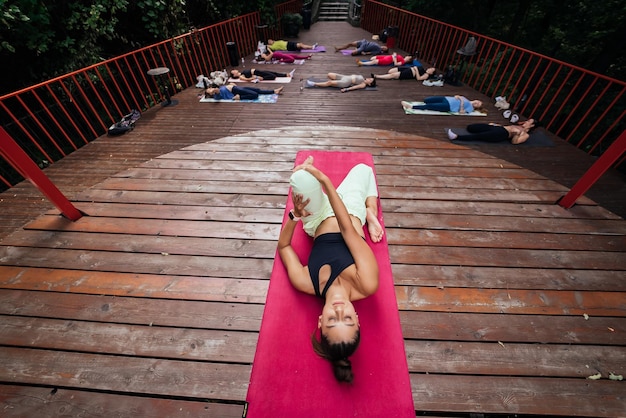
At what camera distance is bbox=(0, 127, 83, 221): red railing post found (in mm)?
2184

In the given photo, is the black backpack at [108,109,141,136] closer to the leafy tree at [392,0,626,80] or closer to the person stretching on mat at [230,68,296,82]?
the person stretching on mat at [230,68,296,82]

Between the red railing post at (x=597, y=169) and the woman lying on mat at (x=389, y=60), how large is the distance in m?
5.68

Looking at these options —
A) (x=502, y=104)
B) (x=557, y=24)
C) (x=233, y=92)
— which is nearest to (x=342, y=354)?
(x=233, y=92)

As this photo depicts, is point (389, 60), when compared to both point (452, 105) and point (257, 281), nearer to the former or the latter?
point (452, 105)

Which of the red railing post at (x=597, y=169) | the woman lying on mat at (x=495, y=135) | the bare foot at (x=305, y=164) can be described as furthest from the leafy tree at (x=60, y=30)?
the red railing post at (x=597, y=169)

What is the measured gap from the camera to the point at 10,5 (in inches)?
149

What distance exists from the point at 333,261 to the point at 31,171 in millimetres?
2845

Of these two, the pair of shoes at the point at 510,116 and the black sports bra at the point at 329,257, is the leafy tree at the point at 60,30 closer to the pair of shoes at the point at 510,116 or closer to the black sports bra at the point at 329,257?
the black sports bra at the point at 329,257

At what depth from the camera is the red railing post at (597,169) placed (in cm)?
236

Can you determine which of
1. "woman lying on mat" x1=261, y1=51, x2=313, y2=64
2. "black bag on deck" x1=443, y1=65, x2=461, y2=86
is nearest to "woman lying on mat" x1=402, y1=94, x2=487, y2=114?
"black bag on deck" x1=443, y1=65, x2=461, y2=86

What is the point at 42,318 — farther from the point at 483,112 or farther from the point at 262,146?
the point at 483,112

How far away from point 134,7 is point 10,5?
2.32 metres

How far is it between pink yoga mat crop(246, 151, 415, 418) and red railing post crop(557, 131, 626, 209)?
7.77ft

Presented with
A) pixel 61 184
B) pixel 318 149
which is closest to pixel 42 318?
pixel 61 184
